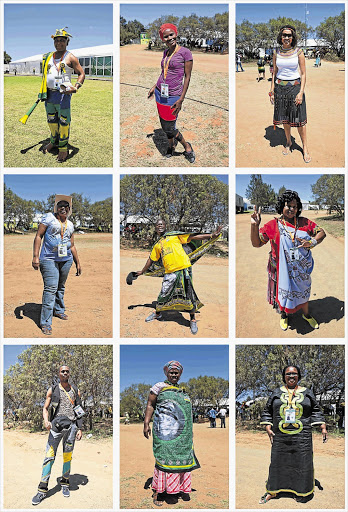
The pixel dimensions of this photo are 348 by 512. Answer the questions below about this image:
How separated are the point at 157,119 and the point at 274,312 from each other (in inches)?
154

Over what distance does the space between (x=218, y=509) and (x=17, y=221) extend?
998cm

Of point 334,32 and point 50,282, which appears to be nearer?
point 50,282

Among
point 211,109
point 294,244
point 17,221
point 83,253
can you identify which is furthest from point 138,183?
point 294,244

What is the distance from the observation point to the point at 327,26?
12844mm

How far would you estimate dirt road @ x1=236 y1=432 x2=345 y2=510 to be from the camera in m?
7.08

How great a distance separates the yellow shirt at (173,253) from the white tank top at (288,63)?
2469 mm

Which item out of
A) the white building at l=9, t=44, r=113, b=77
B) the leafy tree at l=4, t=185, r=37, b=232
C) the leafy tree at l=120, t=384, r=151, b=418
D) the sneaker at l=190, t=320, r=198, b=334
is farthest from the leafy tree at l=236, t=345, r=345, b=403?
the white building at l=9, t=44, r=113, b=77

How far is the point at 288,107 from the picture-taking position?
8422 mm

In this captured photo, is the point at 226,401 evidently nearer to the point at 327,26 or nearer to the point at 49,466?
the point at 49,466

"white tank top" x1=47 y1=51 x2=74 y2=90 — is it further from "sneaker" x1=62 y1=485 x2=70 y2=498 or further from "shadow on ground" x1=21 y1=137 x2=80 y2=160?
"sneaker" x1=62 y1=485 x2=70 y2=498

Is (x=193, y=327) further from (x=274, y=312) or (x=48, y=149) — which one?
(x=48, y=149)

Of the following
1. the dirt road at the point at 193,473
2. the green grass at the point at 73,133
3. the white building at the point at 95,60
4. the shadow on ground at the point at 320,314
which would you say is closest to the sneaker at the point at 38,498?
the dirt road at the point at 193,473

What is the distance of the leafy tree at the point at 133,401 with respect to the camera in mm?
9233

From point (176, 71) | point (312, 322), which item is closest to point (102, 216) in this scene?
point (176, 71)
